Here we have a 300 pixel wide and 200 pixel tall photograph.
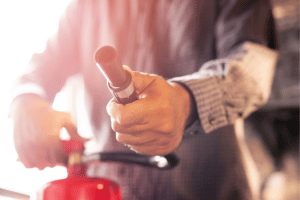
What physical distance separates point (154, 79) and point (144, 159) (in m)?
0.13

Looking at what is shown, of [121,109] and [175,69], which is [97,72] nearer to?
[175,69]

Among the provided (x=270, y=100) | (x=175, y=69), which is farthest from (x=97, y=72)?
(x=270, y=100)

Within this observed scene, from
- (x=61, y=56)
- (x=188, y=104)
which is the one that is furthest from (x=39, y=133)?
(x=61, y=56)

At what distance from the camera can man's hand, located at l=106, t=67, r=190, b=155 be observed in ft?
0.82

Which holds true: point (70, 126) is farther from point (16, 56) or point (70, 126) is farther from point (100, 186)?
point (16, 56)

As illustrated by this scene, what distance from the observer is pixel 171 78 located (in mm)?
612

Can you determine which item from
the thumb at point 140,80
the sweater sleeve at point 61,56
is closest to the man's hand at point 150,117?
the thumb at point 140,80

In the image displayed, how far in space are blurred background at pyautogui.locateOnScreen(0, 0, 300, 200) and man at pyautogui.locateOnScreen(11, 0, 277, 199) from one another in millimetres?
41

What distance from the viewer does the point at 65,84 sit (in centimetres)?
65

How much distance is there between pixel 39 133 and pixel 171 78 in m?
0.37

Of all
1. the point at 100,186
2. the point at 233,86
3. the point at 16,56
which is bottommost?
the point at 100,186

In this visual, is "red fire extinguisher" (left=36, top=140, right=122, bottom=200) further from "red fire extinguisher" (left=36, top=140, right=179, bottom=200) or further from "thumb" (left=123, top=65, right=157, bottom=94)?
"thumb" (left=123, top=65, right=157, bottom=94)

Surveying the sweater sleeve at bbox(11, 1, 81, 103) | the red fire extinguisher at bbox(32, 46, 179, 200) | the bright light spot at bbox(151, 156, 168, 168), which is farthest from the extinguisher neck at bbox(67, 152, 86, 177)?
the sweater sleeve at bbox(11, 1, 81, 103)

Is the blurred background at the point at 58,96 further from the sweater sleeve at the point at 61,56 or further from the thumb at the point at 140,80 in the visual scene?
the thumb at the point at 140,80
